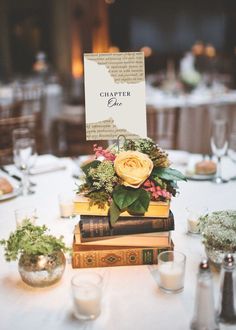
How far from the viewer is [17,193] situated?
2.03 metres

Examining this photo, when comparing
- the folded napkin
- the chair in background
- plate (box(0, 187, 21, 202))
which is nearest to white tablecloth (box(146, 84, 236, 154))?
the chair in background

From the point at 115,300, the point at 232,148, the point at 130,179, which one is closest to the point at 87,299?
the point at 115,300

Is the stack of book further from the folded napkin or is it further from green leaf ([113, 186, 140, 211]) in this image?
the folded napkin

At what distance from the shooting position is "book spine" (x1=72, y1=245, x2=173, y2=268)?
4.51ft

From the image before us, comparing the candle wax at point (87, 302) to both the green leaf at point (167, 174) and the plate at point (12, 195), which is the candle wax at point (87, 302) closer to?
the green leaf at point (167, 174)

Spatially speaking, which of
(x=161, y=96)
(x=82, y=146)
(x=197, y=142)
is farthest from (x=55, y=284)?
(x=161, y=96)

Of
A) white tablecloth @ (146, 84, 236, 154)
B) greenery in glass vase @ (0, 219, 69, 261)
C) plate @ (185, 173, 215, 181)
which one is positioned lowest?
white tablecloth @ (146, 84, 236, 154)

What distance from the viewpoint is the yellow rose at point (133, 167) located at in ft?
4.36

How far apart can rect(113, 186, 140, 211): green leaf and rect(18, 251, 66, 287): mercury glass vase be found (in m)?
0.21

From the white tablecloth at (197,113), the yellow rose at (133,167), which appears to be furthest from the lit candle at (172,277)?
the white tablecloth at (197,113)

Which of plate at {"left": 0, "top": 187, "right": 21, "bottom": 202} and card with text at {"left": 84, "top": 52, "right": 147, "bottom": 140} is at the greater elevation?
card with text at {"left": 84, "top": 52, "right": 147, "bottom": 140}

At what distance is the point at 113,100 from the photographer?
1.48 meters

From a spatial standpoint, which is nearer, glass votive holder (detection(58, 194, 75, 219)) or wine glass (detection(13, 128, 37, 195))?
glass votive holder (detection(58, 194, 75, 219))

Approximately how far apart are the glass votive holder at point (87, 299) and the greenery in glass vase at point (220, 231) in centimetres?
35
